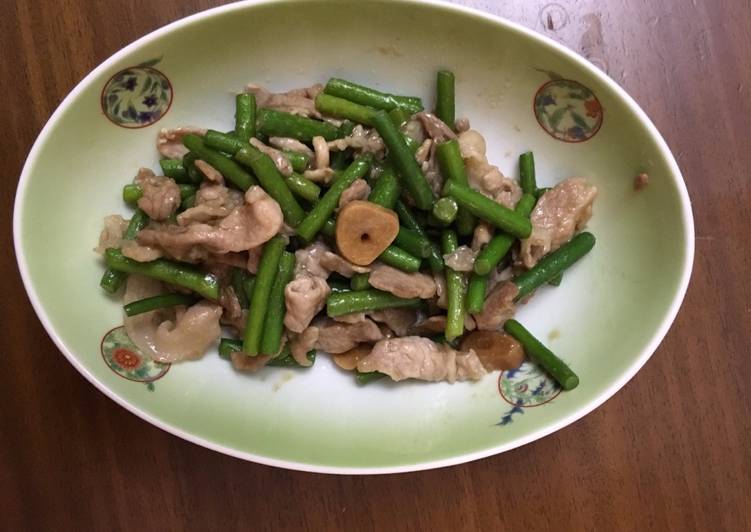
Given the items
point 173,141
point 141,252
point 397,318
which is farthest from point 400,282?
point 173,141

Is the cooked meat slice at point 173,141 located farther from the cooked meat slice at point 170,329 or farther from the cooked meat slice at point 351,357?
the cooked meat slice at point 351,357

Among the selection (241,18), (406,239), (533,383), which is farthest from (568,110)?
(241,18)

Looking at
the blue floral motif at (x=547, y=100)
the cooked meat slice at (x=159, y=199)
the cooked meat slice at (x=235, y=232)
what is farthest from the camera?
the blue floral motif at (x=547, y=100)

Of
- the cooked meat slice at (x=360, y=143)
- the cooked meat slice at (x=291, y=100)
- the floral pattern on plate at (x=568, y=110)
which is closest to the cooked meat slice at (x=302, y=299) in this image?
the cooked meat slice at (x=360, y=143)

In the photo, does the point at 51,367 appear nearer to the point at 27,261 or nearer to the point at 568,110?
the point at 27,261

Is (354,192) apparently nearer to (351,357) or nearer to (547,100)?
(351,357)

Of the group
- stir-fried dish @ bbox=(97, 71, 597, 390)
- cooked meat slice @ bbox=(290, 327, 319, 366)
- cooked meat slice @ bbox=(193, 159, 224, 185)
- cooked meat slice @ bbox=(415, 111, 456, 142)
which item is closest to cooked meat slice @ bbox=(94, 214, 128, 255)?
stir-fried dish @ bbox=(97, 71, 597, 390)

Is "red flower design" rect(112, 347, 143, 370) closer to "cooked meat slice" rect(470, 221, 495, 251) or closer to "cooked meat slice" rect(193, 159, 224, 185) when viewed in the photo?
"cooked meat slice" rect(193, 159, 224, 185)
